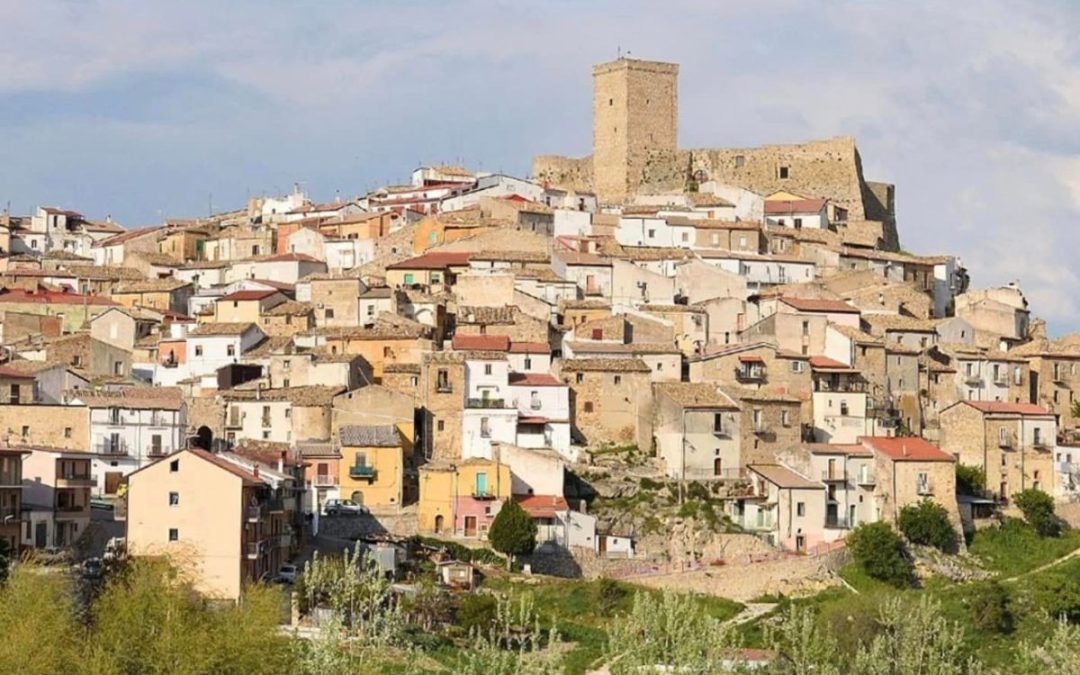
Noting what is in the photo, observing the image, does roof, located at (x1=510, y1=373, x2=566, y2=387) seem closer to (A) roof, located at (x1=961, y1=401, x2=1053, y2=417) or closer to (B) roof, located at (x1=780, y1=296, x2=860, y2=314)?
(B) roof, located at (x1=780, y1=296, x2=860, y2=314)

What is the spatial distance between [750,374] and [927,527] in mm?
8104

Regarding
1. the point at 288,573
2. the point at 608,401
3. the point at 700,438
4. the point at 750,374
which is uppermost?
the point at 750,374

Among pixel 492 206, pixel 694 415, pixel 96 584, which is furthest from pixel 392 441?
pixel 492 206

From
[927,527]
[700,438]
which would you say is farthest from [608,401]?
[927,527]

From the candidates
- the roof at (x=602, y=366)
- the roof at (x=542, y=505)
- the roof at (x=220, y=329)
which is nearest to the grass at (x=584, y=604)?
the roof at (x=542, y=505)

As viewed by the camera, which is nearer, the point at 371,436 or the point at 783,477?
the point at 371,436

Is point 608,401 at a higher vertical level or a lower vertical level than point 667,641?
higher

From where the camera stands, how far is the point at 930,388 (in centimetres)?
6619

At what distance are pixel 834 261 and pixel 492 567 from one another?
27783 millimetres

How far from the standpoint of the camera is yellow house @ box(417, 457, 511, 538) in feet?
183

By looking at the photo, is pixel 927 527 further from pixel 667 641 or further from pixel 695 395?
pixel 667 641

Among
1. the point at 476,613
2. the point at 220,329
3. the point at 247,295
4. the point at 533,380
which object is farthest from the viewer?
the point at 247,295

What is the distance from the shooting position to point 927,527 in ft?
187

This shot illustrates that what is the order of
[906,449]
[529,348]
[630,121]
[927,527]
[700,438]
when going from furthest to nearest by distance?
[630,121]
[529,348]
[906,449]
[700,438]
[927,527]
